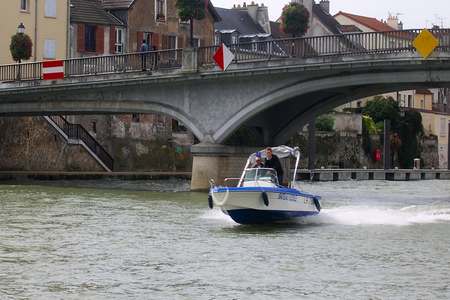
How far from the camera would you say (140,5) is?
101062mm

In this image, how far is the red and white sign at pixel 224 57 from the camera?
63375 millimetres

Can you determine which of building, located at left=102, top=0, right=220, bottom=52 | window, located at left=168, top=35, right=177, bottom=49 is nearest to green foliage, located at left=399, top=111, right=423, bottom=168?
building, located at left=102, top=0, right=220, bottom=52

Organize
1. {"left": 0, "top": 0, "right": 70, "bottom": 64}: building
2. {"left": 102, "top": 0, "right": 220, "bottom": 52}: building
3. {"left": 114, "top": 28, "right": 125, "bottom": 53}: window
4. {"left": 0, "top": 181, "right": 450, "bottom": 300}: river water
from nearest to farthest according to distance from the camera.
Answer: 1. {"left": 0, "top": 181, "right": 450, "bottom": 300}: river water
2. {"left": 0, "top": 0, "right": 70, "bottom": 64}: building
3. {"left": 114, "top": 28, "right": 125, "bottom": 53}: window
4. {"left": 102, "top": 0, "right": 220, "bottom": 52}: building

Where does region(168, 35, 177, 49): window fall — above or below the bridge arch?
above

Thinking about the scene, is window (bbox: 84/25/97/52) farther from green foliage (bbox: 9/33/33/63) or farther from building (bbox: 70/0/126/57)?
green foliage (bbox: 9/33/33/63)

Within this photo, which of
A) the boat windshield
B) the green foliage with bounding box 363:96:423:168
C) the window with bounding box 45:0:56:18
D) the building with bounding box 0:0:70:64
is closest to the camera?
the boat windshield

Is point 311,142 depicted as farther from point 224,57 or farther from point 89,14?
point 224,57

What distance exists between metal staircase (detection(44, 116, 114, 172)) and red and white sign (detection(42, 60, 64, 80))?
15031mm

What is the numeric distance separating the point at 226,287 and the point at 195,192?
3711cm

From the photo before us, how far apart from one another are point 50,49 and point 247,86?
33.2 meters

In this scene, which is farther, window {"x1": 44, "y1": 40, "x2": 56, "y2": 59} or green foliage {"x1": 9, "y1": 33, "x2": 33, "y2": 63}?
window {"x1": 44, "y1": 40, "x2": 56, "y2": 59}

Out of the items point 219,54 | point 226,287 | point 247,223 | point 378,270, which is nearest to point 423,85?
point 219,54

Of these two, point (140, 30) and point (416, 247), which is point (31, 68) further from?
point (416, 247)

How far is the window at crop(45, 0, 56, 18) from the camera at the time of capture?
3716 inches
